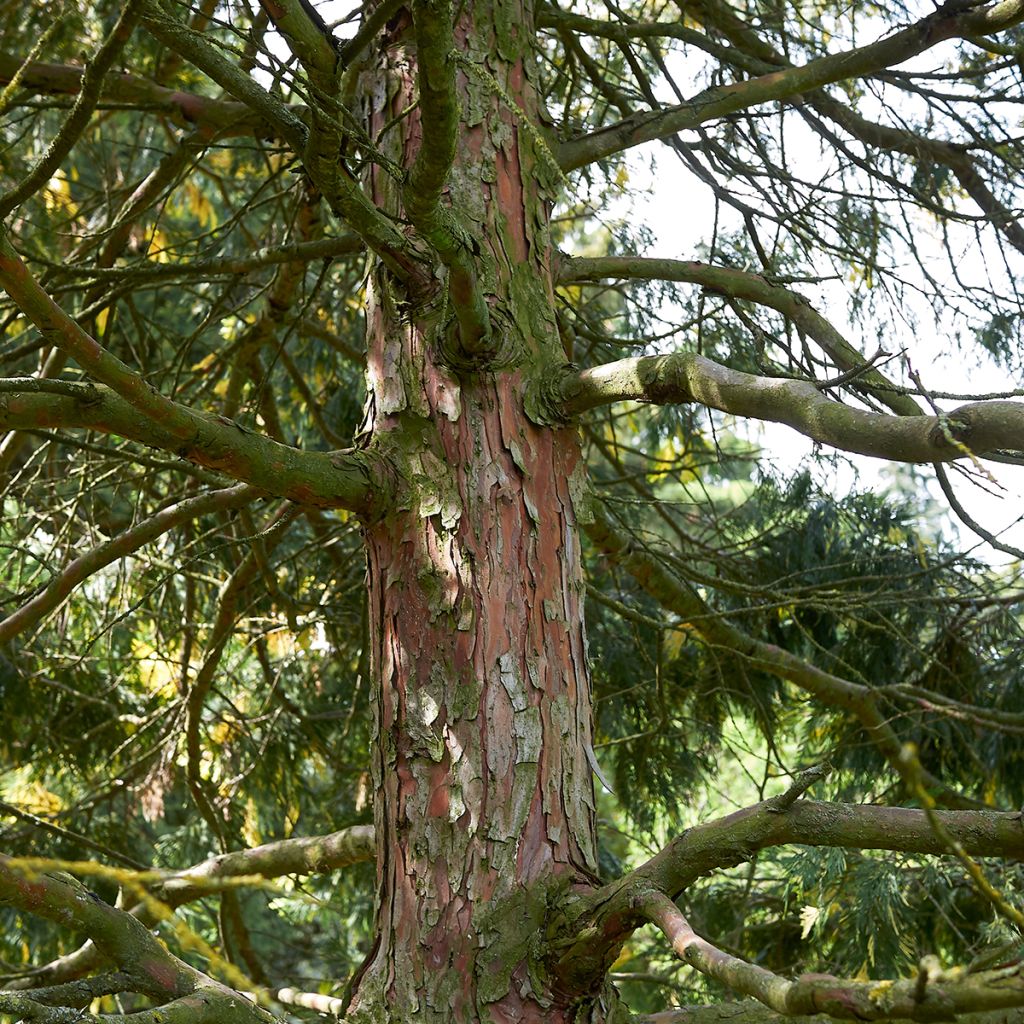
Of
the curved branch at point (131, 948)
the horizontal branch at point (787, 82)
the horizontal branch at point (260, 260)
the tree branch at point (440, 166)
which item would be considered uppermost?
the horizontal branch at point (787, 82)

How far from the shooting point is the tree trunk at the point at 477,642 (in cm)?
190

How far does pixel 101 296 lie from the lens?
Result: 3256 mm

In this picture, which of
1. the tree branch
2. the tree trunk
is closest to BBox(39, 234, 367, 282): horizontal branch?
the tree trunk

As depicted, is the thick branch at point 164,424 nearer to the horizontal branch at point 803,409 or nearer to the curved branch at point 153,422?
the curved branch at point 153,422

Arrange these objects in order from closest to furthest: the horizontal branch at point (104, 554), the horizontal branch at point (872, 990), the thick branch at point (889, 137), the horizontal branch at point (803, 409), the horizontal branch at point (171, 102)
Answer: the horizontal branch at point (872, 990)
the horizontal branch at point (803, 409)
the horizontal branch at point (104, 554)
the horizontal branch at point (171, 102)
the thick branch at point (889, 137)

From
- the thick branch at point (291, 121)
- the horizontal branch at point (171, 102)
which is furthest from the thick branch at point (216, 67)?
the horizontal branch at point (171, 102)

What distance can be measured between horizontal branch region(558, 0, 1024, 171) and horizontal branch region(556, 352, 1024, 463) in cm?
77

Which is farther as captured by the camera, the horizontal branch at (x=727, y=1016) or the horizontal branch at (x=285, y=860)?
the horizontal branch at (x=285, y=860)

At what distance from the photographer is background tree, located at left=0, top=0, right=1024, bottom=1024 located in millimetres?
1652

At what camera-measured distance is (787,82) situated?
263 centimetres

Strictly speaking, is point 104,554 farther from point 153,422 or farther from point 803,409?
point 803,409

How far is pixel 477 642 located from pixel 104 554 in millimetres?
819

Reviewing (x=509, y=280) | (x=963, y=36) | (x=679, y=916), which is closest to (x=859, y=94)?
(x=963, y=36)

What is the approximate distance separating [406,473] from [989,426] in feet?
3.58
